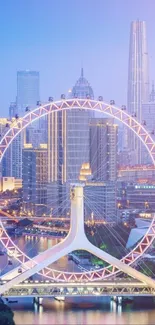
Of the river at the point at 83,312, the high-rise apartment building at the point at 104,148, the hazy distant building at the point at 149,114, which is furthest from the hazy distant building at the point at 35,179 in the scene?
the river at the point at 83,312

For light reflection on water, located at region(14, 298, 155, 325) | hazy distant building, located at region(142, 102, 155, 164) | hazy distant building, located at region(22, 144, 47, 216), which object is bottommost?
light reflection on water, located at region(14, 298, 155, 325)

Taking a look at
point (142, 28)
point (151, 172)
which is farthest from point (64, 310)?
point (142, 28)

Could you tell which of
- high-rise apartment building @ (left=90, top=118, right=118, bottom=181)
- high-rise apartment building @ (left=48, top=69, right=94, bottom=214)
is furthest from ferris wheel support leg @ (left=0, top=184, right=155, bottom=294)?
high-rise apartment building @ (left=90, top=118, right=118, bottom=181)

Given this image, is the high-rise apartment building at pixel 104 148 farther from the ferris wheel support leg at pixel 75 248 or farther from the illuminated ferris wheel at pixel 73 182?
the ferris wheel support leg at pixel 75 248

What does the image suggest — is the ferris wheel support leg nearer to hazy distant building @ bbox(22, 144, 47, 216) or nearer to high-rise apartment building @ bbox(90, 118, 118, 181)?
high-rise apartment building @ bbox(90, 118, 118, 181)

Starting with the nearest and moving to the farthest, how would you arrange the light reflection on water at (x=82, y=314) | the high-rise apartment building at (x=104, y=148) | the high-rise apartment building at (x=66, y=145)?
the light reflection on water at (x=82, y=314) < the high-rise apartment building at (x=66, y=145) < the high-rise apartment building at (x=104, y=148)

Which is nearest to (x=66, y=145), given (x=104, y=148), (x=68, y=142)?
(x=68, y=142)
